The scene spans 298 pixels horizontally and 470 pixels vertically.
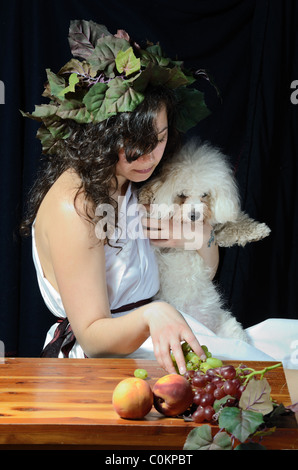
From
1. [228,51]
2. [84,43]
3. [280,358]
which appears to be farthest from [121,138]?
[228,51]

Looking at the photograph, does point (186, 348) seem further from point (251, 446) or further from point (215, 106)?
point (215, 106)

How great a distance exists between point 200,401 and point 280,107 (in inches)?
73.2

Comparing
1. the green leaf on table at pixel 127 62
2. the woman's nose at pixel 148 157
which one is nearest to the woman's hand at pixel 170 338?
the woman's nose at pixel 148 157

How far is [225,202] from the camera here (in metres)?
2.18

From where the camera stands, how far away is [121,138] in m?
1.75

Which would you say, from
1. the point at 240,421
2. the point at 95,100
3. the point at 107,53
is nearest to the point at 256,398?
the point at 240,421

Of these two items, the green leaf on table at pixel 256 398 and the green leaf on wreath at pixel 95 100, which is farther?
the green leaf on wreath at pixel 95 100

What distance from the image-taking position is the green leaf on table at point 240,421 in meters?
0.99

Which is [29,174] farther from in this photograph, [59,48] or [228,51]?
[228,51]

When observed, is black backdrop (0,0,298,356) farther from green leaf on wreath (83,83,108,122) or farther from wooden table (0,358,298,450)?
wooden table (0,358,298,450)

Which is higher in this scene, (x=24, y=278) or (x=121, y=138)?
(x=121, y=138)

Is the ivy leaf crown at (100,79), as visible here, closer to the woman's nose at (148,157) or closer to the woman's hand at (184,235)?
the woman's nose at (148,157)

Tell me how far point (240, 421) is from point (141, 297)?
956 mm
